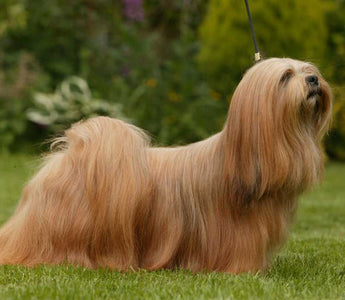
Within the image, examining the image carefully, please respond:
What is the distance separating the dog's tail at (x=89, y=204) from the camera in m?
3.94

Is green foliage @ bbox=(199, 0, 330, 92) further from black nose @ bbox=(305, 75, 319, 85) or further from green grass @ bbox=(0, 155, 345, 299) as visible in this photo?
black nose @ bbox=(305, 75, 319, 85)

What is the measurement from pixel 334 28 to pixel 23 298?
10.4 metres

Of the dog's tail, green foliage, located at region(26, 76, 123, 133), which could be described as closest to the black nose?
the dog's tail

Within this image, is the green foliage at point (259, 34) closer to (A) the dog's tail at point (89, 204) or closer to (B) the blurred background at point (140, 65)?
(B) the blurred background at point (140, 65)

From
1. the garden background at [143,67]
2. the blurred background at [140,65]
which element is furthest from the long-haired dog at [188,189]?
the blurred background at [140,65]

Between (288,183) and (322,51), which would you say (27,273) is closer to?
(288,183)

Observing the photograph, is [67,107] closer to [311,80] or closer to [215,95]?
[215,95]

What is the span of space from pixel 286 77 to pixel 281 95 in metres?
0.12

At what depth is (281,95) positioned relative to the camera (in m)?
3.68

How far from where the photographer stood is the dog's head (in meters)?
3.65

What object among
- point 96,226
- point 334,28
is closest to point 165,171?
point 96,226

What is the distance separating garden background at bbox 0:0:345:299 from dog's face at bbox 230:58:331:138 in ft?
10.8

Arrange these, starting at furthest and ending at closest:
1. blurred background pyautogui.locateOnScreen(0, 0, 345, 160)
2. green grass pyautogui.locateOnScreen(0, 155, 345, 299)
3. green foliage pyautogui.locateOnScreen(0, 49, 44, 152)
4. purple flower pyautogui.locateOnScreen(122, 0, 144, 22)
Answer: purple flower pyautogui.locateOnScreen(122, 0, 144, 22), green foliage pyautogui.locateOnScreen(0, 49, 44, 152), blurred background pyautogui.locateOnScreen(0, 0, 345, 160), green grass pyautogui.locateOnScreen(0, 155, 345, 299)

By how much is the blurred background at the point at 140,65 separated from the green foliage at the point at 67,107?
0.02m
